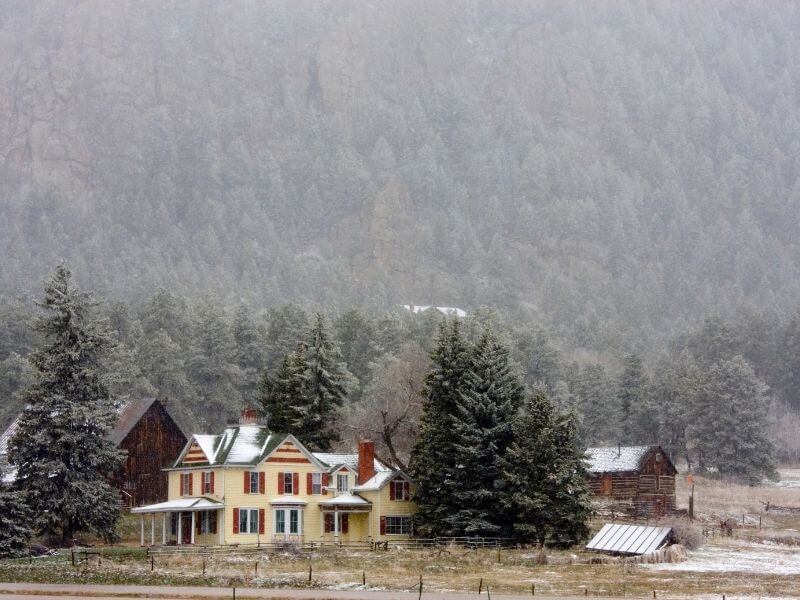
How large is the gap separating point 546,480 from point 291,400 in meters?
29.1

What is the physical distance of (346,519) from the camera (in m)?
82.8

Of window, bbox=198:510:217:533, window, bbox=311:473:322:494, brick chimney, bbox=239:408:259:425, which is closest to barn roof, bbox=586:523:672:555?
window, bbox=311:473:322:494

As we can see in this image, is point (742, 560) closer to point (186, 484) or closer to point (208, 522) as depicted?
point (208, 522)

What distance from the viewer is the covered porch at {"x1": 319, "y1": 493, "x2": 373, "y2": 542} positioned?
80625 millimetres

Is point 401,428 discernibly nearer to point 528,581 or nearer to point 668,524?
point 668,524

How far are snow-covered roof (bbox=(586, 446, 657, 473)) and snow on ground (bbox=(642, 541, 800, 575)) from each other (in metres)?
23.9

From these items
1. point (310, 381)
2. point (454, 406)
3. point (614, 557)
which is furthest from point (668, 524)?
point (310, 381)

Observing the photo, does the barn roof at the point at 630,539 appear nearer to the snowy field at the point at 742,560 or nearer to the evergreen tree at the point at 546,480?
the snowy field at the point at 742,560

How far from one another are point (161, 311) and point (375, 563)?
84.1 metres

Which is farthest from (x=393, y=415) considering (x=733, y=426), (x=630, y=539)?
(x=733, y=426)

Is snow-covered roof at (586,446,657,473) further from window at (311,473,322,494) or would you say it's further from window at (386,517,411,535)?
window at (311,473,322,494)

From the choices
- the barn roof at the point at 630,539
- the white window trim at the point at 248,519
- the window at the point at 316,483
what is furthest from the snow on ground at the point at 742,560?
the white window trim at the point at 248,519

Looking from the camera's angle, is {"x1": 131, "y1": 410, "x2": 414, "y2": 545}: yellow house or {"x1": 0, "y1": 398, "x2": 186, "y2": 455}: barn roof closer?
{"x1": 131, "y1": 410, "x2": 414, "y2": 545}: yellow house

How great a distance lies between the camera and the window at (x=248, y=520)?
7862 cm
